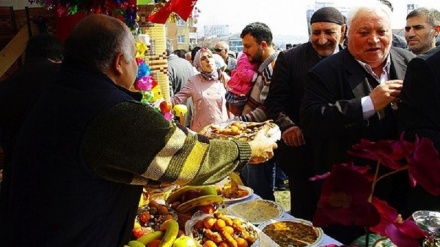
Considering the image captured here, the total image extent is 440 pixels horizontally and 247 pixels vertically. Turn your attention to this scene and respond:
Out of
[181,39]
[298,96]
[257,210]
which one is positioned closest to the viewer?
[257,210]

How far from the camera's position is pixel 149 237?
167 cm

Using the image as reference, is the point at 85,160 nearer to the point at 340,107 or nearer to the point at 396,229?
the point at 396,229

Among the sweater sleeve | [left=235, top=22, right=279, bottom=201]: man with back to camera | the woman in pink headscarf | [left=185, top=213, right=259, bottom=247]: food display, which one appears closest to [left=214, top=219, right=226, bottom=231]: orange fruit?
[left=185, top=213, right=259, bottom=247]: food display

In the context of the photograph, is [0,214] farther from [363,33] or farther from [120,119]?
[363,33]

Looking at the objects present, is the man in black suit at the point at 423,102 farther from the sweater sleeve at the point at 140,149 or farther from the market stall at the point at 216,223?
the sweater sleeve at the point at 140,149

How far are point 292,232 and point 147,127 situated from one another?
101cm

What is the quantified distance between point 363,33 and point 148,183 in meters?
1.44

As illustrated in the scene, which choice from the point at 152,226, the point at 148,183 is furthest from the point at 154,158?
the point at 152,226

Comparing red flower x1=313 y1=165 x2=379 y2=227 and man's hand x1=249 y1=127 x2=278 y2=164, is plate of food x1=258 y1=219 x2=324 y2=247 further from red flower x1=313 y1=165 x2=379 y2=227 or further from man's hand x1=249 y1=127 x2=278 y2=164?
red flower x1=313 y1=165 x2=379 y2=227

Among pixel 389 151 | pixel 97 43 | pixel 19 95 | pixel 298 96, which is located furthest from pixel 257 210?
pixel 389 151

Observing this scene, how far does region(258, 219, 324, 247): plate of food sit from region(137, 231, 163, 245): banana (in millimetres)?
523

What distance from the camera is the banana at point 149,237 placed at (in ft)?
5.41

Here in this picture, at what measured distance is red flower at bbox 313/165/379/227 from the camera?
25.7 inches

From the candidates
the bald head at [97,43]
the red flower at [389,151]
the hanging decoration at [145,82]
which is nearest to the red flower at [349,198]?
the red flower at [389,151]
